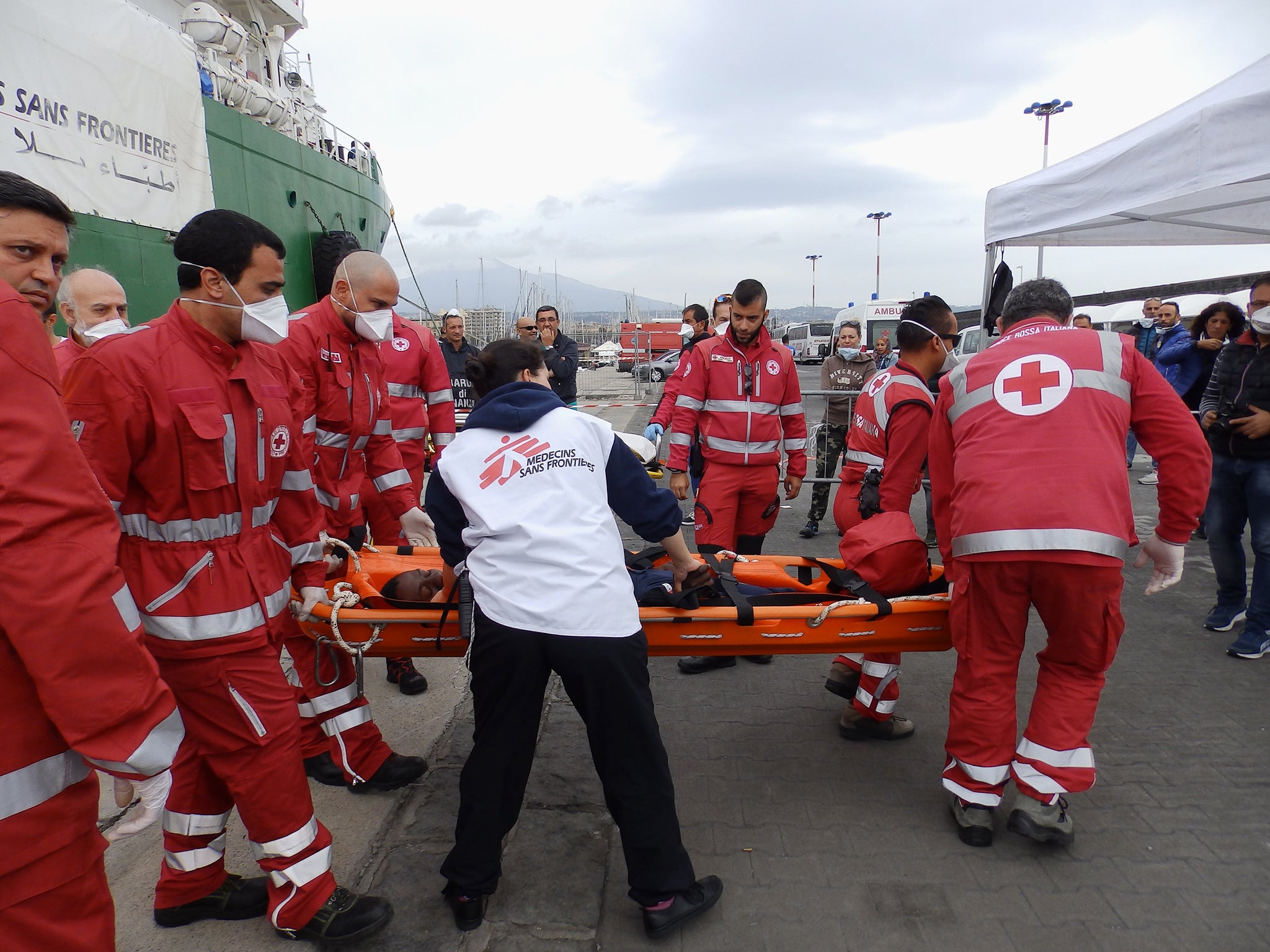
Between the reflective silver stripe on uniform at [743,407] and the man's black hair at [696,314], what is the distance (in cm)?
361

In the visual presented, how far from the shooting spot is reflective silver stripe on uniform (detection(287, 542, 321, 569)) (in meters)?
2.46

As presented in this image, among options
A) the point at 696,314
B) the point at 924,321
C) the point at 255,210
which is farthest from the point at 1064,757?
the point at 255,210

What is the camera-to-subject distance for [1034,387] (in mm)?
2516

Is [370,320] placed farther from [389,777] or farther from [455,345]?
[455,345]

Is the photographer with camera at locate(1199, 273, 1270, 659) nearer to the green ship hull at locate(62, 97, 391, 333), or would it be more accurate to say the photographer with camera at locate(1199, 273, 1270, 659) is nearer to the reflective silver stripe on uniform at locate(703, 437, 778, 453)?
the reflective silver stripe on uniform at locate(703, 437, 778, 453)

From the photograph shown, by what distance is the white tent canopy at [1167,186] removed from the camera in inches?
146

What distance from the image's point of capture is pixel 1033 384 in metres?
2.52

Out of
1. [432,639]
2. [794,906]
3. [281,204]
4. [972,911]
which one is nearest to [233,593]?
[432,639]

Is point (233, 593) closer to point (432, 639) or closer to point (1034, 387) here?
point (432, 639)

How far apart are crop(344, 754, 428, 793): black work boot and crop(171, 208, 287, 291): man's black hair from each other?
1983mm

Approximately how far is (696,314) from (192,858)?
258 inches

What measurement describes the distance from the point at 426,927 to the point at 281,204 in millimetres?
9592

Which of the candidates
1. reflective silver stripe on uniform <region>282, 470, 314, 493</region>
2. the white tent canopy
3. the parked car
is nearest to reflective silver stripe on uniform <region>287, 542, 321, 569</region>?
reflective silver stripe on uniform <region>282, 470, 314, 493</region>

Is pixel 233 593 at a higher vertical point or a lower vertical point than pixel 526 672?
higher
